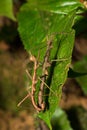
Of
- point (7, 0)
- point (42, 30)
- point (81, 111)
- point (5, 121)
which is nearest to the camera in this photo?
point (42, 30)

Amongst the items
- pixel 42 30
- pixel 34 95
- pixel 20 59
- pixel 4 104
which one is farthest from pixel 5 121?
pixel 34 95

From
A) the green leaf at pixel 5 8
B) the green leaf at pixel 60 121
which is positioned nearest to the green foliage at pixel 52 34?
the green leaf at pixel 5 8

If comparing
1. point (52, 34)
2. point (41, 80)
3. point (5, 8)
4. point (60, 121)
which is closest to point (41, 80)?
point (41, 80)

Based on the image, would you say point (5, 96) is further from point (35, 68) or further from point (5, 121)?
point (35, 68)

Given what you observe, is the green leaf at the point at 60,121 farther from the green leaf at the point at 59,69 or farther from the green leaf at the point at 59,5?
the green leaf at the point at 59,69

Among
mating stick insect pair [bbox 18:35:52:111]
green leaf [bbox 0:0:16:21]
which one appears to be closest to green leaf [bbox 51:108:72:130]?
green leaf [bbox 0:0:16:21]

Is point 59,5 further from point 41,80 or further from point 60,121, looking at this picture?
point 60,121

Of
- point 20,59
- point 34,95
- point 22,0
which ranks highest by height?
point 34,95
